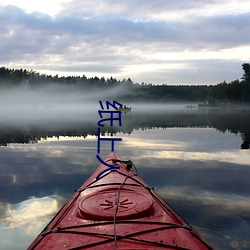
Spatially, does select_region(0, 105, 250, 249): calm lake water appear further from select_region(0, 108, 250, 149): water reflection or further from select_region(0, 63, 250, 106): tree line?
select_region(0, 63, 250, 106): tree line

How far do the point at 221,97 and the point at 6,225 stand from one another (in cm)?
10570

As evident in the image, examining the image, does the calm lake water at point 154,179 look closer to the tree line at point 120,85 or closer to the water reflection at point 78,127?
the water reflection at point 78,127

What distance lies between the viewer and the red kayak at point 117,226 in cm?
432

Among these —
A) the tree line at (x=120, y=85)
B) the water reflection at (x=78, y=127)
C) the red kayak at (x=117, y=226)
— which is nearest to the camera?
the red kayak at (x=117, y=226)

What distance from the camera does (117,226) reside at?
4.77 m

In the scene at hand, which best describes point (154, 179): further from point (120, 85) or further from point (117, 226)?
point (120, 85)

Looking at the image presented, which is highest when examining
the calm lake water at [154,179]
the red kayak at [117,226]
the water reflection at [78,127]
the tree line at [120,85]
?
the tree line at [120,85]

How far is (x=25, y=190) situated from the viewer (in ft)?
32.3

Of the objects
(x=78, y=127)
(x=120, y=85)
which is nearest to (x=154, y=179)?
(x=78, y=127)

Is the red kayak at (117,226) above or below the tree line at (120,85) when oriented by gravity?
below

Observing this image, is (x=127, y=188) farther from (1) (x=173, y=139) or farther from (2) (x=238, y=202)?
(1) (x=173, y=139)

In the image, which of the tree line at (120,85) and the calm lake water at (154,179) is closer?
the calm lake water at (154,179)

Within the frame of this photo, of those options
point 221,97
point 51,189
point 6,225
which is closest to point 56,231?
point 6,225

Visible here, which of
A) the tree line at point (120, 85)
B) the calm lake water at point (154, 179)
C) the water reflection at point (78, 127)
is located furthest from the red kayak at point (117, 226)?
the tree line at point (120, 85)
